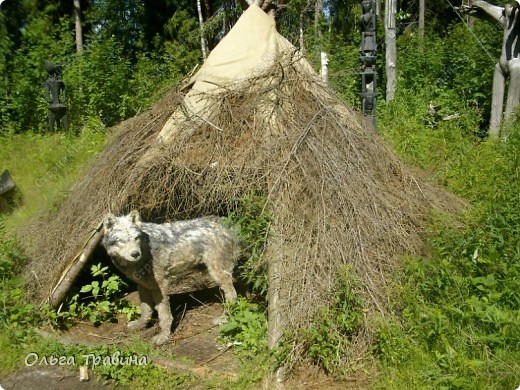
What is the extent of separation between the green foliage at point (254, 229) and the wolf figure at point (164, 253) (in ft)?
1.05

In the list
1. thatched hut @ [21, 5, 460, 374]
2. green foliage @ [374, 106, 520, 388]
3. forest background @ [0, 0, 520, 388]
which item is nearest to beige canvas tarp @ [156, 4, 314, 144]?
thatched hut @ [21, 5, 460, 374]

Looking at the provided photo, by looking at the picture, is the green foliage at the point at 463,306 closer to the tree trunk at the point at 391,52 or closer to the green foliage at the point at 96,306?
the green foliage at the point at 96,306

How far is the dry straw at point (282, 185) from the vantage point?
4.51m

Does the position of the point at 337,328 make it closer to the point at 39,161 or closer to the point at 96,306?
the point at 96,306

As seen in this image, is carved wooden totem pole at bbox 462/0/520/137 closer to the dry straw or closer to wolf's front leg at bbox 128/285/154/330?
the dry straw

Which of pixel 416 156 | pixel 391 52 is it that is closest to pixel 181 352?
pixel 416 156

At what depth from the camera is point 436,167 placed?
729 cm

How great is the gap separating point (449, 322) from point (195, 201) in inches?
121

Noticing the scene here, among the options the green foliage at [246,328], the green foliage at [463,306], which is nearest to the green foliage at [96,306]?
the green foliage at [246,328]

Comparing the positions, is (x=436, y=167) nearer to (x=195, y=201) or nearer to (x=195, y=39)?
(x=195, y=201)

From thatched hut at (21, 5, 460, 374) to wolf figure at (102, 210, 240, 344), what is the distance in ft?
1.28

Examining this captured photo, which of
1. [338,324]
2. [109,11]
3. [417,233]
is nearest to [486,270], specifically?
[417,233]

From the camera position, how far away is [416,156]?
7.60 m

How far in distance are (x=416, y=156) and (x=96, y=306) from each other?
16.9 feet
